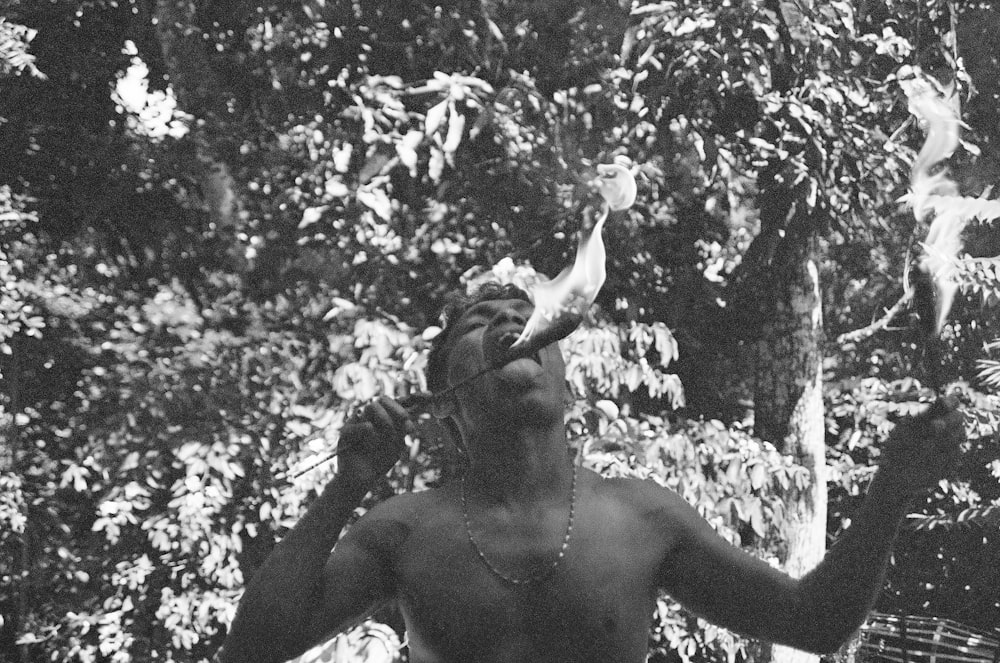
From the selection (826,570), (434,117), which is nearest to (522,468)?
(826,570)

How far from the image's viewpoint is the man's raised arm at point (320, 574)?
1.78m

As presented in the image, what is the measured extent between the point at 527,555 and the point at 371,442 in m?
0.28

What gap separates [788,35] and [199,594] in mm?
3518

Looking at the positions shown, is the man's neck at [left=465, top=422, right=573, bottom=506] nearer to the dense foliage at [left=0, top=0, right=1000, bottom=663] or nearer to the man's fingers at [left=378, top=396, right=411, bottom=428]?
the man's fingers at [left=378, top=396, right=411, bottom=428]

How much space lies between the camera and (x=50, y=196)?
6.66 m

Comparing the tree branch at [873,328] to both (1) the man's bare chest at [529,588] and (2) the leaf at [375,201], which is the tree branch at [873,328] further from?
(1) the man's bare chest at [529,588]

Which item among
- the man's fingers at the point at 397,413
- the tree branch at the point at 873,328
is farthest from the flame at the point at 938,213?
the tree branch at the point at 873,328

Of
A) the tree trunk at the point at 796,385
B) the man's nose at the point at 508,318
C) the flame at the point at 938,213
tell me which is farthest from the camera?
the tree trunk at the point at 796,385

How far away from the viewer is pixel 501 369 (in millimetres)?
1905

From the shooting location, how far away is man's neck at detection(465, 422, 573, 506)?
1920mm

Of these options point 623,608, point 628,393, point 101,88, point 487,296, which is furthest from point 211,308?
point 623,608

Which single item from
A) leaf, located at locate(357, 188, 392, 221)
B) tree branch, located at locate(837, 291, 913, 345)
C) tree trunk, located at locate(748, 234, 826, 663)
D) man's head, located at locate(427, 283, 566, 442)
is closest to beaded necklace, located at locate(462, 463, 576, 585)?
man's head, located at locate(427, 283, 566, 442)

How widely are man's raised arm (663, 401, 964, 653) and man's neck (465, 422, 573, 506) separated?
0.65 feet

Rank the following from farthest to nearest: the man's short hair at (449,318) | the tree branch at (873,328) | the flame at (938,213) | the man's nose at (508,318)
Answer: the tree branch at (873,328), the man's short hair at (449,318), the man's nose at (508,318), the flame at (938,213)
